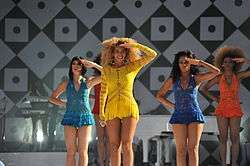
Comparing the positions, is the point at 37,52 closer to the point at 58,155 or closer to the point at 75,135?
the point at 58,155

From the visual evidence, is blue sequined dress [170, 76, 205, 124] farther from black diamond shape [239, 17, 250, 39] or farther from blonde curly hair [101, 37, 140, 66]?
black diamond shape [239, 17, 250, 39]

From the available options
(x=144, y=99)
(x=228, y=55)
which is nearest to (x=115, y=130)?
(x=228, y=55)

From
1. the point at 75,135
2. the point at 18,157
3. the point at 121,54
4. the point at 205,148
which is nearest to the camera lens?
the point at 121,54

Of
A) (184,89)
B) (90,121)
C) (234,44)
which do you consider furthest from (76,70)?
(234,44)

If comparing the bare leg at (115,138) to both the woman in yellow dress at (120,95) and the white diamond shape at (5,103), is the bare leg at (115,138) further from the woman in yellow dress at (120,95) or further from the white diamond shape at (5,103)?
the white diamond shape at (5,103)

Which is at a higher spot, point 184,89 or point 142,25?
point 142,25

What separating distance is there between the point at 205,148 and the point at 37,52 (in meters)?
2.51

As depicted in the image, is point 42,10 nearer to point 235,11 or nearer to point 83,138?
point 235,11

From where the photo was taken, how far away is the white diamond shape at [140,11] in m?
6.87

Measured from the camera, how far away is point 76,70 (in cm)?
502

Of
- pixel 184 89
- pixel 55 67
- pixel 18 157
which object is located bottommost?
pixel 18 157

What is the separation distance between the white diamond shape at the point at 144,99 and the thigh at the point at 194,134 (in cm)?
224

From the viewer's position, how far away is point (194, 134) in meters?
4.47

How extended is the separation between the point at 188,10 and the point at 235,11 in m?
0.61
